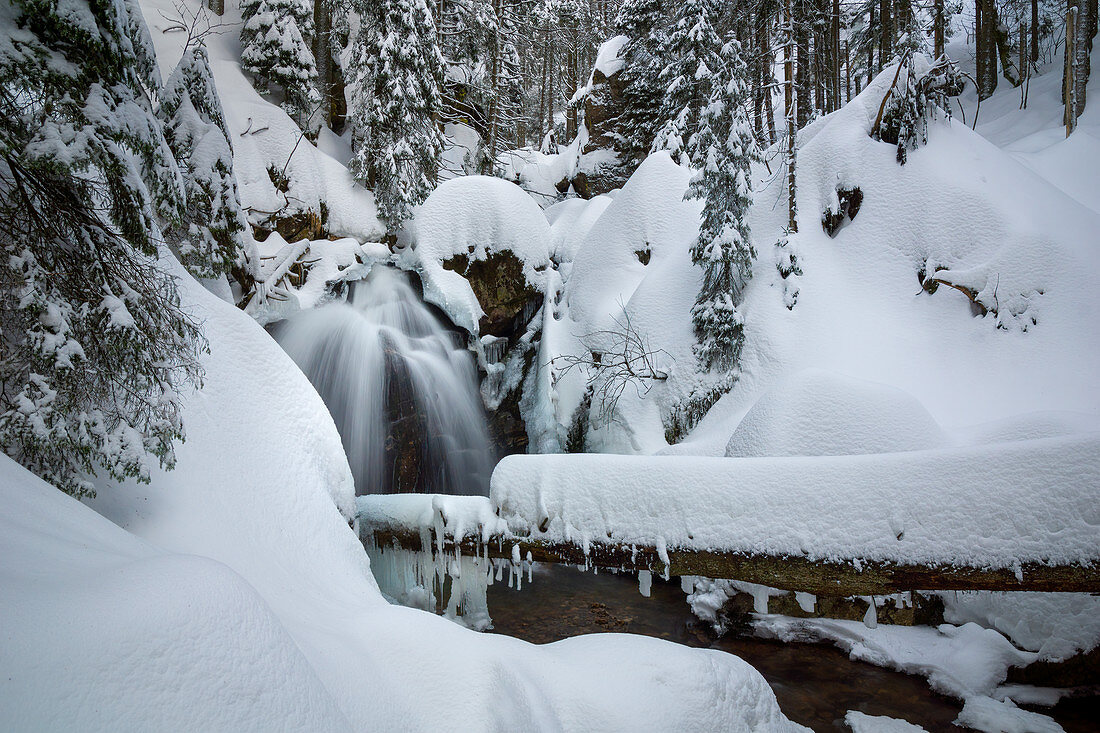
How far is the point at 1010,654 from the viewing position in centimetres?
527

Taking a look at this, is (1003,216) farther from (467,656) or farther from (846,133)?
(467,656)

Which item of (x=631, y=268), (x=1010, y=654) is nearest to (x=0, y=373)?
(x=1010, y=654)

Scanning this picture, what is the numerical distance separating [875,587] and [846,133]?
998 centimetres

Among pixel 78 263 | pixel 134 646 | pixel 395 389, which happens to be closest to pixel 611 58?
pixel 395 389

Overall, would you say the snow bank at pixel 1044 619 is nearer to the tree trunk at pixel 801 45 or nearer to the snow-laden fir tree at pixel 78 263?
the snow-laden fir tree at pixel 78 263

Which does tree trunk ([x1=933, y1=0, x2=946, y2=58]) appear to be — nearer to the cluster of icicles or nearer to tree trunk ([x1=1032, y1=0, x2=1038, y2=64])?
the cluster of icicles

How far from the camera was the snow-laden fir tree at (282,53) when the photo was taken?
1562 centimetres

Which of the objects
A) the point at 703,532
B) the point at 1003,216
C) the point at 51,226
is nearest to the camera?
the point at 51,226

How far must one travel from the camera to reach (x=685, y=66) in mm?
15773

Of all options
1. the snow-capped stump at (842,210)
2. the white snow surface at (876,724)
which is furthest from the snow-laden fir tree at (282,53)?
the white snow surface at (876,724)

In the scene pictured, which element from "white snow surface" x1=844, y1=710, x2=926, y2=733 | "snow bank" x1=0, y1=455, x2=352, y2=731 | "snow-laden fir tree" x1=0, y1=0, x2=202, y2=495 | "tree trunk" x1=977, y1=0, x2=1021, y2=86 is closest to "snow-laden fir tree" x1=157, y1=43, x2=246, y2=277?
"snow-laden fir tree" x1=0, y1=0, x2=202, y2=495

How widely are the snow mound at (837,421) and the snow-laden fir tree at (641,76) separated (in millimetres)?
14616

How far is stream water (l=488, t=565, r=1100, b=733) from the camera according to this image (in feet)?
16.4

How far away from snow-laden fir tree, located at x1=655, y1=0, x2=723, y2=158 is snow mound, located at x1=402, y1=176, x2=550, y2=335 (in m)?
5.08
